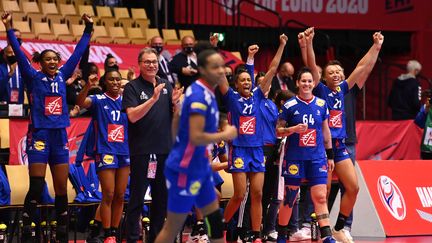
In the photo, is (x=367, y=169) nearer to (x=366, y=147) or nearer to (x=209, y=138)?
(x=366, y=147)

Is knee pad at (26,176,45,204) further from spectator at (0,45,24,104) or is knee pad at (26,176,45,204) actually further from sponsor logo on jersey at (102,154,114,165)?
spectator at (0,45,24,104)

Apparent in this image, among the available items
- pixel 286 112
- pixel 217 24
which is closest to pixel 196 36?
pixel 217 24

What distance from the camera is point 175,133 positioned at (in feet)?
29.4

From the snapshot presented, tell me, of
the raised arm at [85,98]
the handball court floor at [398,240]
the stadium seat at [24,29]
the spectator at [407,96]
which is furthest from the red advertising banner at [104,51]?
the raised arm at [85,98]

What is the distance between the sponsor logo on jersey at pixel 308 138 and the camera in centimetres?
1156

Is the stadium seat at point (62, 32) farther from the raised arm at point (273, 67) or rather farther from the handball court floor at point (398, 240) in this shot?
the raised arm at point (273, 67)

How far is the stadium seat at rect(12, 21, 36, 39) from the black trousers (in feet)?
24.2

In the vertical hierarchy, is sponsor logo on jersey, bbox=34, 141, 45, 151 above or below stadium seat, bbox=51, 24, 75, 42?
below

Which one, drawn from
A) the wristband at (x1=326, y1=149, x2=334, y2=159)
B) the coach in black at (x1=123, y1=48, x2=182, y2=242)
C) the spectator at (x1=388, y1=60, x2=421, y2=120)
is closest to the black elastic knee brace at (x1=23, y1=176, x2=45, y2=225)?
the coach in black at (x1=123, y1=48, x2=182, y2=242)

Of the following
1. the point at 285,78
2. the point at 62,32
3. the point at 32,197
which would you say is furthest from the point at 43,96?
the point at 62,32

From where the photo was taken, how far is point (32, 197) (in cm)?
1135

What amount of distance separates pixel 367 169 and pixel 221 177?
6.97 ft

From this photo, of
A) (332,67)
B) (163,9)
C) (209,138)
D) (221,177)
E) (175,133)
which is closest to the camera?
(209,138)

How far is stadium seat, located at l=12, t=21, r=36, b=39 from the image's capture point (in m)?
17.4
